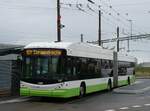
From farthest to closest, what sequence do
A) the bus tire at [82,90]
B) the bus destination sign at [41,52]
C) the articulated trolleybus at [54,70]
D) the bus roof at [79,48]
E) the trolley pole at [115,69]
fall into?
the trolley pole at [115,69] < the bus tire at [82,90] < the bus roof at [79,48] < the bus destination sign at [41,52] < the articulated trolleybus at [54,70]

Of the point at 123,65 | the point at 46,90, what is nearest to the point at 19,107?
the point at 46,90

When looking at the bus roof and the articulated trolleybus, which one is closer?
the articulated trolleybus

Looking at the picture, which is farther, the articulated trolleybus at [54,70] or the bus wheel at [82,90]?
the bus wheel at [82,90]

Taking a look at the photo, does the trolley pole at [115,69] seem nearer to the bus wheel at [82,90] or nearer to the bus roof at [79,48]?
the bus roof at [79,48]

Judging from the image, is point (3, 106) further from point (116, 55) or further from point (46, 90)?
point (116, 55)

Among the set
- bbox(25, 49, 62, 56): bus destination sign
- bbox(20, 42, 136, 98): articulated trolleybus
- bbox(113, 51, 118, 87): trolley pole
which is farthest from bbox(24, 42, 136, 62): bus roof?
bbox(113, 51, 118, 87): trolley pole

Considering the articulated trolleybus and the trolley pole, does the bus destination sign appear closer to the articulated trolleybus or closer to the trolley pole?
the articulated trolleybus

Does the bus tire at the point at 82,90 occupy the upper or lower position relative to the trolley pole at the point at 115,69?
lower

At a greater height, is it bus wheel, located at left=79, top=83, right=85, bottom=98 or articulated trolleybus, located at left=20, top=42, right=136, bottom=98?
articulated trolleybus, located at left=20, top=42, right=136, bottom=98

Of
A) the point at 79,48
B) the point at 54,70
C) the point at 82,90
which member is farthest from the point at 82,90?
the point at 54,70

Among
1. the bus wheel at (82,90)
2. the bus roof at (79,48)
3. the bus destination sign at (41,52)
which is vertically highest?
the bus roof at (79,48)

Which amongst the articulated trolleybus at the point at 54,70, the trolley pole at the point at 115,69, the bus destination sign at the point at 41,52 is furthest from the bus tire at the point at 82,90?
A: the trolley pole at the point at 115,69

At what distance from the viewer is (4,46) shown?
90.4ft

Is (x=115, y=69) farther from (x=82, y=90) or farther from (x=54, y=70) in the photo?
(x=54, y=70)
